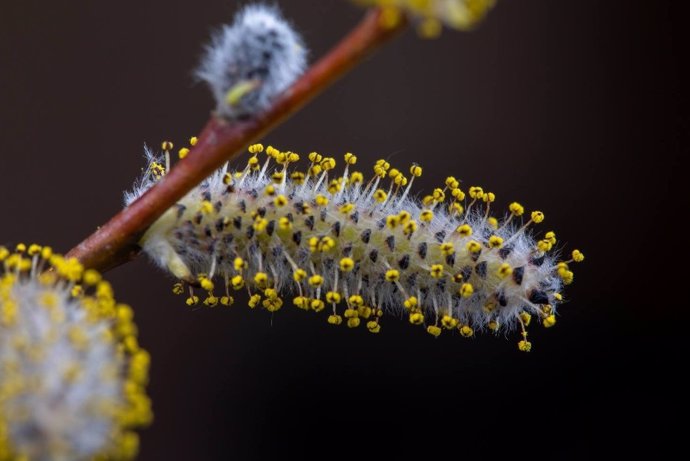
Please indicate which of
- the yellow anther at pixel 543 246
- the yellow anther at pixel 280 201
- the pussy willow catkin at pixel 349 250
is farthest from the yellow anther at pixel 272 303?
the yellow anther at pixel 543 246

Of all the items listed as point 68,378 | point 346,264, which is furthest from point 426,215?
point 68,378

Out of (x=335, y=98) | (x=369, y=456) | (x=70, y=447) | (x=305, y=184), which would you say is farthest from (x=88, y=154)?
(x=70, y=447)

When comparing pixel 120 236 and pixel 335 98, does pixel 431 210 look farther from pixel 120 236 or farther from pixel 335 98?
pixel 335 98

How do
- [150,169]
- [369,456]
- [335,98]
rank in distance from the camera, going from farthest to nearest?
[335,98], [369,456], [150,169]

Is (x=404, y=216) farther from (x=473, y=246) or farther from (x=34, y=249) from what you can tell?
(x=34, y=249)

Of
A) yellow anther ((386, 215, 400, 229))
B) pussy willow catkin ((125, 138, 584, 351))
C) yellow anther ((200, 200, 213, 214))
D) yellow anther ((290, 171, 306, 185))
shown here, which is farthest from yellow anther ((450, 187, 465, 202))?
yellow anther ((200, 200, 213, 214))

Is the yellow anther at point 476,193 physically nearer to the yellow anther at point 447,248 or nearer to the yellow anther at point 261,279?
the yellow anther at point 447,248
